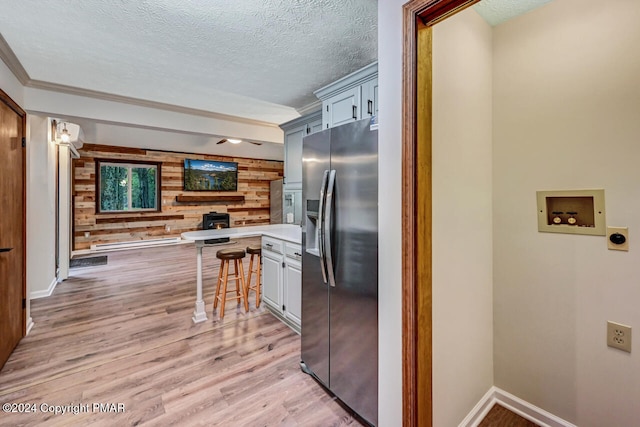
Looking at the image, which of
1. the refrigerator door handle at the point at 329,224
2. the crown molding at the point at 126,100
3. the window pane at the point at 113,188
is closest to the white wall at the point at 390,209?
the refrigerator door handle at the point at 329,224

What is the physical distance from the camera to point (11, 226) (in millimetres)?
2307

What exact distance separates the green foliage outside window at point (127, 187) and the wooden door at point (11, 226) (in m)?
4.75

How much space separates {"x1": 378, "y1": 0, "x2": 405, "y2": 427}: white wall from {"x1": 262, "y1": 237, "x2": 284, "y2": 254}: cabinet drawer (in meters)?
1.69

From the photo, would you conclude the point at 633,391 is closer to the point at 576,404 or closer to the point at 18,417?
the point at 576,404

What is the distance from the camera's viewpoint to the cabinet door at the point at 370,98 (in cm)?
252

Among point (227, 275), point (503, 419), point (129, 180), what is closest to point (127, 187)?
point (129, 180)

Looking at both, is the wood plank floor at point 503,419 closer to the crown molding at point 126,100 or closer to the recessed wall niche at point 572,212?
the recessed wall niche at point 572,212

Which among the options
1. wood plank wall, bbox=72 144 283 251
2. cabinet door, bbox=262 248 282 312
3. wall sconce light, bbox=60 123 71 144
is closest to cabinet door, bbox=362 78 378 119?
cabinet door, bbox=262 248 282 312

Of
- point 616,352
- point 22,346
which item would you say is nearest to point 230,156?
point 22,346

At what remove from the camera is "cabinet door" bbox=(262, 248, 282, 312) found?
9.84ft

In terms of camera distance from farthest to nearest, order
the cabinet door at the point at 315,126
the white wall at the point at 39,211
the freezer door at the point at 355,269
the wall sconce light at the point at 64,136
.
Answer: the wall sconce light at the point at 64,136 < the cabinet door at the point at 315,126 < the white wall at the point at 39,211 < the freezer door at the point at 355,269

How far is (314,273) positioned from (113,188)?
693 centimetres

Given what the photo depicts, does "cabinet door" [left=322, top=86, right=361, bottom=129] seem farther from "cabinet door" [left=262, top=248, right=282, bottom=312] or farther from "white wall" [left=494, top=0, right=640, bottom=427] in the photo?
"cabinet door" [left=262, top=248, right=282, bottom=312]

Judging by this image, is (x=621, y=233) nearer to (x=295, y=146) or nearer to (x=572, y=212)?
(x=572, y=212)
